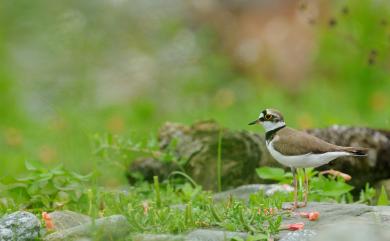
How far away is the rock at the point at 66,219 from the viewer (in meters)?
6.01

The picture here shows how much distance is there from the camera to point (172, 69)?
13047mm

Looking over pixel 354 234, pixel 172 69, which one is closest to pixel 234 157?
pixel 354 234

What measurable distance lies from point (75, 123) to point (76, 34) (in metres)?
1.93

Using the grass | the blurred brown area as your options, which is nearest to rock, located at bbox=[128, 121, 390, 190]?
the grass

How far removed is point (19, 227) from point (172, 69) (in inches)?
302

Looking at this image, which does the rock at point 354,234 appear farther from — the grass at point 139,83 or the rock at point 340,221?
the grass at point 139,83

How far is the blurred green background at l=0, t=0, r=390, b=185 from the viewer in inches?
444

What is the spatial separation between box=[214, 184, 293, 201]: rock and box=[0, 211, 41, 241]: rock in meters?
2.00

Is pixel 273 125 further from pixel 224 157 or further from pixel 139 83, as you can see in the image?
pixel 139 83

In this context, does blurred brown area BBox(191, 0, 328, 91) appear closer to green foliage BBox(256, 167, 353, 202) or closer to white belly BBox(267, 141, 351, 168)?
green foliage BBox(256, 167, 353, 202)

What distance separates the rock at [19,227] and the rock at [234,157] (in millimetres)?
2401

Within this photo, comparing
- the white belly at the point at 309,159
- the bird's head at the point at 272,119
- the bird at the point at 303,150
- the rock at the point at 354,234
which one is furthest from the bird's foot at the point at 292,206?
the rock at the point at 354,234

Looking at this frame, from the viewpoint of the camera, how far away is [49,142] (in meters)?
11.5

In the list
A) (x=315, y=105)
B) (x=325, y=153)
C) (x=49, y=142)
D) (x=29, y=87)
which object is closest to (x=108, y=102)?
(x=29, y=87)
